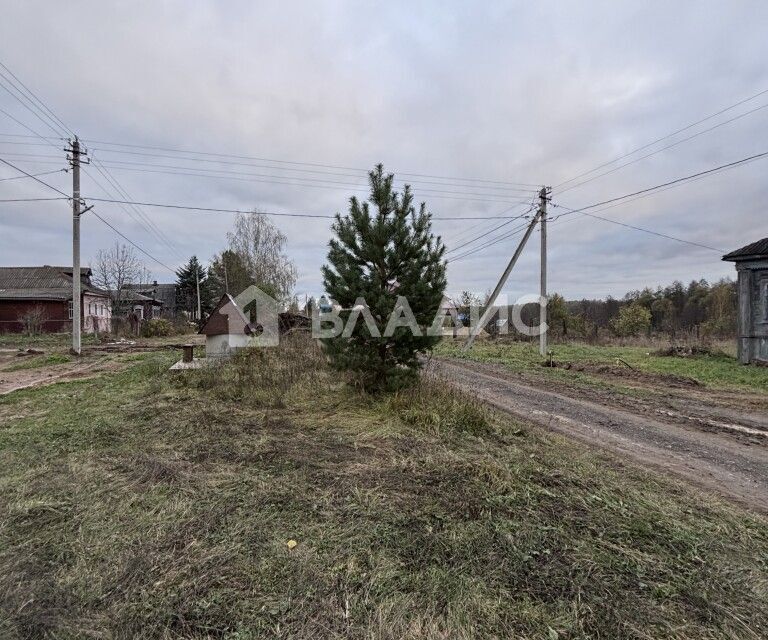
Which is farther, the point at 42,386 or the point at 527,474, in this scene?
the point at 42,386

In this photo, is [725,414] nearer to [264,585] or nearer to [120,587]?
[264,585]

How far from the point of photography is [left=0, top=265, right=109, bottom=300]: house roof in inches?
976

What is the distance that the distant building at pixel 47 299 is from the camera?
24078 mm

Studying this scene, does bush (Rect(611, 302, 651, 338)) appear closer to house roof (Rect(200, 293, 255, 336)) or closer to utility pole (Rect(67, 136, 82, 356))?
house roof (Rect(200, 293, 255, 336))

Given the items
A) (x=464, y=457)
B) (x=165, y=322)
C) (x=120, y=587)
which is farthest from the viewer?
(x=165, y=322)

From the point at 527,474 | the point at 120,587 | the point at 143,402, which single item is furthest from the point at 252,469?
the point at 143,402

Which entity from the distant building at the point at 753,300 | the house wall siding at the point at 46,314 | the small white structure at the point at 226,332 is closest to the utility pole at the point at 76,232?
the small white structure at the point at 226,332

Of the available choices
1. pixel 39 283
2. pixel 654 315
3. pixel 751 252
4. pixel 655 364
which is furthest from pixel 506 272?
pixel 39 283

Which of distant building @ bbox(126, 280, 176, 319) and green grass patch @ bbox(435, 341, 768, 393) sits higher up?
distant building @ bbox(126, 280, 176, 319)

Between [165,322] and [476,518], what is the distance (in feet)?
86.4

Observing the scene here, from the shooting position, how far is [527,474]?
333cm

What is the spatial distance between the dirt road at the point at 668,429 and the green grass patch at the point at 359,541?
684 mm

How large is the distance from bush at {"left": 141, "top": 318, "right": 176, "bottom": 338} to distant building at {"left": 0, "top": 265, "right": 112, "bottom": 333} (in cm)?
347

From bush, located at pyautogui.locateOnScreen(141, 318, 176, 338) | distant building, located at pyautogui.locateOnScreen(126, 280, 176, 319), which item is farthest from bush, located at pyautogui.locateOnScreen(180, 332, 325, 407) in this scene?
distant building, located at pyautogui.locateOnScreen(126, 280, 176, 319)
